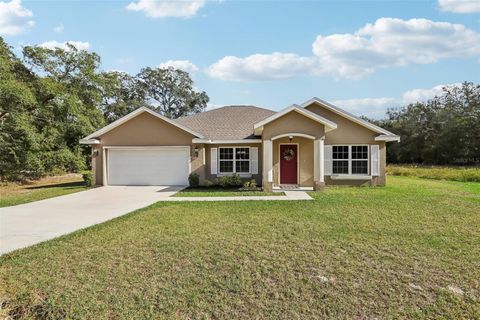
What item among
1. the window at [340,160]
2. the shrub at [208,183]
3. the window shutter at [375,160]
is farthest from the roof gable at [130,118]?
the window shutter at [375,160]

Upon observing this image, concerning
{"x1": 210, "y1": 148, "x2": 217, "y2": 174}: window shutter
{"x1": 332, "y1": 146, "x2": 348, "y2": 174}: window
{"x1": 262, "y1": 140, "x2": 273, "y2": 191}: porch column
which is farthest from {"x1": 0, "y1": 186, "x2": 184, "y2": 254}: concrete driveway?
{"x1": 332, "y1": 146, "x2": 348, "y2": 174}: window

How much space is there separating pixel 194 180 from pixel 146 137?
3.92 m

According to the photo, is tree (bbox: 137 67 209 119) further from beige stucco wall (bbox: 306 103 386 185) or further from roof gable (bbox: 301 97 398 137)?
beige stucco wall (bbox: 306 103 386 185)

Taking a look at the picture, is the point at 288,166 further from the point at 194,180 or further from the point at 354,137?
the point at 194,180

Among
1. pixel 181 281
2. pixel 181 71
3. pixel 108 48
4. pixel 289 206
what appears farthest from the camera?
pixel 181 71

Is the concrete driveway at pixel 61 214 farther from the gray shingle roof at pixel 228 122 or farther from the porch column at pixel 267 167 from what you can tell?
the gray shingle roof at pixel 228 122

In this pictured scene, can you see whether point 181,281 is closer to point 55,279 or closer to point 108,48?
point 55,279

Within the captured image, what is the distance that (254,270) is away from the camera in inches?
214

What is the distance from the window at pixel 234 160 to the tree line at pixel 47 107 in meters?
14.0

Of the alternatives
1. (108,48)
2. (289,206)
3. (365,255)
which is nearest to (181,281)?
(365,255)

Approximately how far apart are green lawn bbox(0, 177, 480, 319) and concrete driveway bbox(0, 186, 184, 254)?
87 centimetres

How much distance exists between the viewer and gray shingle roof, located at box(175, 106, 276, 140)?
18.3 meters

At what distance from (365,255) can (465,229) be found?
12.1 ft

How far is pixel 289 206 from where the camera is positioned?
35.9ft
